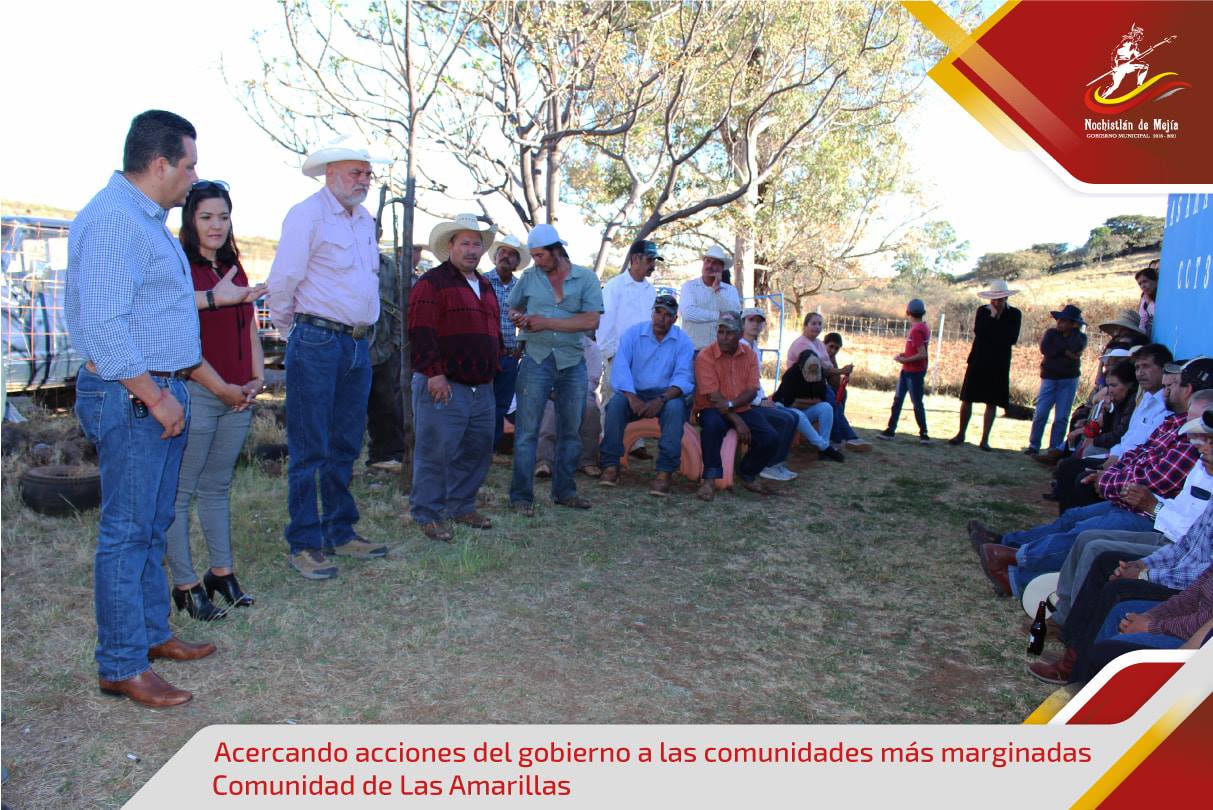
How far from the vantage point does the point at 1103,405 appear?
612 centimetres

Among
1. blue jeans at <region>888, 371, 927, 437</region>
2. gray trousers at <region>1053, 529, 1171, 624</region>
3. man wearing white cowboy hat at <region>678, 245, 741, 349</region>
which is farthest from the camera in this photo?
blue jeans at <region>888, 371, 927, 437</region>

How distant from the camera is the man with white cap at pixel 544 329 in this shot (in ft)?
17.2

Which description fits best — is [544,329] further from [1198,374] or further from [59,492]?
[1198,374]

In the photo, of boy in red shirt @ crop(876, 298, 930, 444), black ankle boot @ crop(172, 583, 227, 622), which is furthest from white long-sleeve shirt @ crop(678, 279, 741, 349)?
black ankle boot @ crop(172, 583, 227, 622)

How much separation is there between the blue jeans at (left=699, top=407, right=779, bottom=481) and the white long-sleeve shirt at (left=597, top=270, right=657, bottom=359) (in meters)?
1.15

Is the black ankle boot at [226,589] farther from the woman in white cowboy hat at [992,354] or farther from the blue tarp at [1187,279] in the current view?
the woman in white cowboy hat at [992,354]

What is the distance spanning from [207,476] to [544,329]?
2294 millimetres

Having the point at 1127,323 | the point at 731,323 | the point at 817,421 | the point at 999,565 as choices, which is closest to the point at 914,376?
the point at 817,421

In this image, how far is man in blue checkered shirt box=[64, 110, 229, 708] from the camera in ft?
8.33

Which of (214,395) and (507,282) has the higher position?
(507,282)

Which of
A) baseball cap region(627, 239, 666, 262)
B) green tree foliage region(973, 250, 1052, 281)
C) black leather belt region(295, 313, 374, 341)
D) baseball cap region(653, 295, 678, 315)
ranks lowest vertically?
black leather belt region(295, 313, 374, 341)

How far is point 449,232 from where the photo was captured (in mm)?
4633

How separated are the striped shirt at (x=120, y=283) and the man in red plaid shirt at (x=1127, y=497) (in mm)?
3864

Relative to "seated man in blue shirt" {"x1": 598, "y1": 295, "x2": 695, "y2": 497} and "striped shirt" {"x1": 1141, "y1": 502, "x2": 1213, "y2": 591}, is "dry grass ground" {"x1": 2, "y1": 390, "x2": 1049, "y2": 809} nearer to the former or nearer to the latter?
"striped shirt" {"x1": 1141, "y1": 502, "x2": 1213, "y2": 591}
